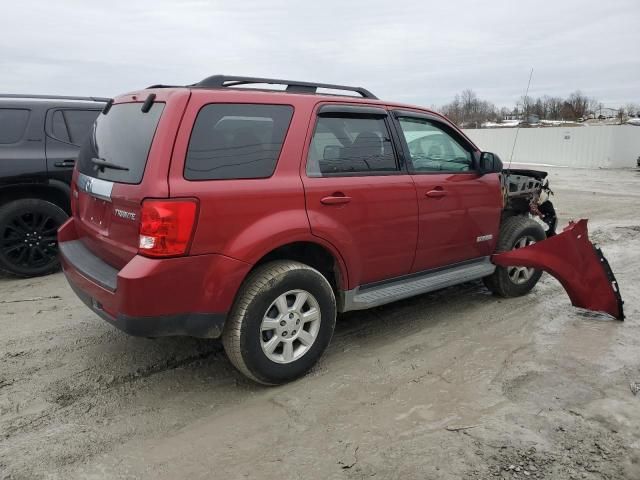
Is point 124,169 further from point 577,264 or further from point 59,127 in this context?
point 577,264

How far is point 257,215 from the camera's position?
315cm

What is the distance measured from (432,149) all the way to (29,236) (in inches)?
172

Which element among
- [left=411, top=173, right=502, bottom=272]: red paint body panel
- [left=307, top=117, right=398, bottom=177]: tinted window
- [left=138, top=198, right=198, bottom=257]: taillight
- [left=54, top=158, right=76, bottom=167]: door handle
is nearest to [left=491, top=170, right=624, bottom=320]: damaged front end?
[left=411, top=173, right=502, bottom=272]: red paint body panel

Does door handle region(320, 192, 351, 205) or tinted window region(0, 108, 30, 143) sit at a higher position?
tinted window region(0, 108, 30, 143)

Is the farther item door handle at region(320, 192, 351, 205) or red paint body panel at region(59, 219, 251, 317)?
door handle at region(320, 192, 351, 205)

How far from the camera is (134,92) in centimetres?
351

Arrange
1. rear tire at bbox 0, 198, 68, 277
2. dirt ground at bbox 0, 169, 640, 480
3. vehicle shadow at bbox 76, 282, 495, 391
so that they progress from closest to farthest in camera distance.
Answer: dirt ground at bbox 0, 169, 640, 480
vehicle shadow at bbox 76, 282, 495, 391
rear tire at bbox 0, 198, 68, 277

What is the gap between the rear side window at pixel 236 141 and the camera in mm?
3035

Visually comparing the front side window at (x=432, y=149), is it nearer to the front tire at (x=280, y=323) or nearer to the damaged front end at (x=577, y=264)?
the damaged front end at (x=577, y=264)

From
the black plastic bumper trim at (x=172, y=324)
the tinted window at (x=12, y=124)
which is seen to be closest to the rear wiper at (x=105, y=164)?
the black plastic bumper trim at (x=172, y=324)

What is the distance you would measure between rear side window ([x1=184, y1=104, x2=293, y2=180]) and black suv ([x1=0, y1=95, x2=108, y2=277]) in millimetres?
3627

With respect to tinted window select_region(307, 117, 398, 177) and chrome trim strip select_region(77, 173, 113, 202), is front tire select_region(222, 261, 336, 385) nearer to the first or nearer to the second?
tinted window select_region(307, 117, 398, 177)

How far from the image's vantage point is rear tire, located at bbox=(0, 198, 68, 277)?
18.7ft

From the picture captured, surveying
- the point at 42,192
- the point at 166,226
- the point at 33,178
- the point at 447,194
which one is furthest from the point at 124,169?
the point at 42,192
